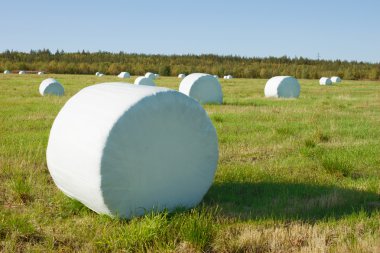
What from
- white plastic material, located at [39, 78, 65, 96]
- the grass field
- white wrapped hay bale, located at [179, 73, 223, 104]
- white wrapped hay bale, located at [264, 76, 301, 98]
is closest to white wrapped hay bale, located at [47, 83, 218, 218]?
the grass field

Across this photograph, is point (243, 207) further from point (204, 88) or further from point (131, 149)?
point (204, 88)

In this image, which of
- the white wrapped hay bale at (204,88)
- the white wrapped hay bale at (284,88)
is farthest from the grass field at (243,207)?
the white wrapped hay bale at (284,88)

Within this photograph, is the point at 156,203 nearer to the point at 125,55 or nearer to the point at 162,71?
the point at 162,71

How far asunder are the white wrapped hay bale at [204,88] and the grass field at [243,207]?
292 inches

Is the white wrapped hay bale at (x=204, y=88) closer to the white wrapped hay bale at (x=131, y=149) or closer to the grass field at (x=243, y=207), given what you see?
the grass field at (x=243, y=207)

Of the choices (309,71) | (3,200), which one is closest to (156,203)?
(3,200)

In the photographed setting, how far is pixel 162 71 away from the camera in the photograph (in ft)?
195

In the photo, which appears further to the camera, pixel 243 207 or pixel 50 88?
pixel 50 88

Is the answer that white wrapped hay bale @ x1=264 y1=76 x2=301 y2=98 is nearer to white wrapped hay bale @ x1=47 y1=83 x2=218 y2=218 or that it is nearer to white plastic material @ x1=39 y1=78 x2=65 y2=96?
white plastic material @ x1=39 y1=78 x2=65 y2=96

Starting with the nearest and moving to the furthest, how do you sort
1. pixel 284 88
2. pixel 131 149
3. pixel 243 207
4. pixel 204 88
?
pixel 131 149 < pixel 243 207 < pixel 204 88 < pixel 284 88

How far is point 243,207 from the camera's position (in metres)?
5.65

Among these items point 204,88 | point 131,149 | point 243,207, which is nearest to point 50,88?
point 204,88

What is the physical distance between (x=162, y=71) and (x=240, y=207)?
54365 millimetres

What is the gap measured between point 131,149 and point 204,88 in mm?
A: 13097
